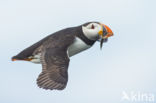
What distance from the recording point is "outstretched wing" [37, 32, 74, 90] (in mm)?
20375

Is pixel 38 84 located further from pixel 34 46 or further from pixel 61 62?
pixel 34 46

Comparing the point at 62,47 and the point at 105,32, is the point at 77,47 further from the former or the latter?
the point at 105,32

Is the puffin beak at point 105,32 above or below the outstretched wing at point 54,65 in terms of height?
above

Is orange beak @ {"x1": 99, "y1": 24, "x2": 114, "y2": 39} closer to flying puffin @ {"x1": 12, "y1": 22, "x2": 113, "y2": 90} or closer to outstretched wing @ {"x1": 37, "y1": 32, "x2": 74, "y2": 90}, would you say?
flying puffin @ {"x1": 12, "y1": 22, "x2": 113, "y2": 90}

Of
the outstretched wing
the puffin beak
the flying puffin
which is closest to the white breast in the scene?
the flying puffin

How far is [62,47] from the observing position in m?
21.9

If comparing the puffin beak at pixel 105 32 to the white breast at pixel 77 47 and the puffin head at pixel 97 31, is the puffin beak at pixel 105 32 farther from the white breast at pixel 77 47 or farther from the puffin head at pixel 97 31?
the white breast at pixel 77 47

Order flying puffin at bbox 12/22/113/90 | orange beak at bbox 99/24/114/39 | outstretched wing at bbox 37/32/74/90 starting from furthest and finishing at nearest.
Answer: orange beak at bbox 99/24/114/39
flying puffin at bbox 12/22/113/90
outstretched wing at bbox 37/32/74/90

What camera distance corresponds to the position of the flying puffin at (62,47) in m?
21.1

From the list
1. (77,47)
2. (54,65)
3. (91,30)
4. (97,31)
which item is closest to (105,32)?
(97,31)

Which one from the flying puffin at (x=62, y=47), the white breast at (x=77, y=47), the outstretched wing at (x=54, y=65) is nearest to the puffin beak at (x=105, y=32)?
the flying puffin at (x=62, y=47)

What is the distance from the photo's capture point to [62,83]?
2039 cm

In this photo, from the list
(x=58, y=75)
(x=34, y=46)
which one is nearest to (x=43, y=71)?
(x=58, y=75)

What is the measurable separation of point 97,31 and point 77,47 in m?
0.84
